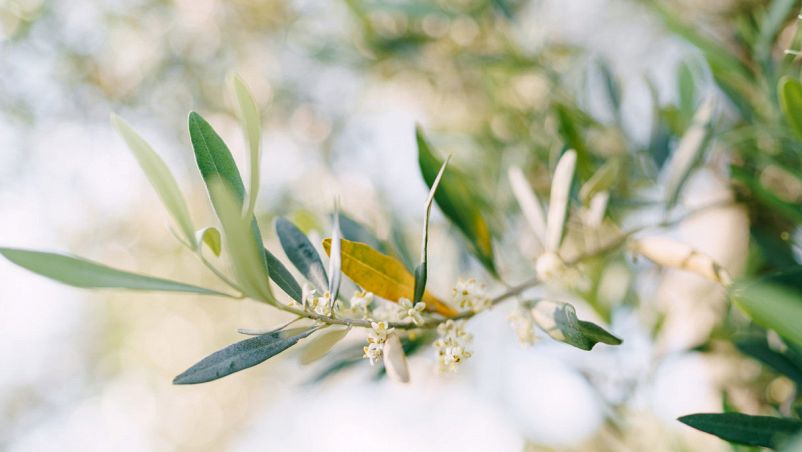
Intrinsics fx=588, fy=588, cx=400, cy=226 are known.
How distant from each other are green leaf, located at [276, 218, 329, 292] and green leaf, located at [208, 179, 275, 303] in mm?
69

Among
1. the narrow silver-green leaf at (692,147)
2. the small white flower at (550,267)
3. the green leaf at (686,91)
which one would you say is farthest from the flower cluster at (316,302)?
the green leaf at (686,91)

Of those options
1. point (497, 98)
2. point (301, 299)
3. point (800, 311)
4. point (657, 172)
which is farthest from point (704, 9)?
point (301, 299)

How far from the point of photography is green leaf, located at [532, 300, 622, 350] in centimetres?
45

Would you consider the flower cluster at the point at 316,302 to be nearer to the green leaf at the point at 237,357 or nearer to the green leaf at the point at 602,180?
the green leaf at the point at 237,357

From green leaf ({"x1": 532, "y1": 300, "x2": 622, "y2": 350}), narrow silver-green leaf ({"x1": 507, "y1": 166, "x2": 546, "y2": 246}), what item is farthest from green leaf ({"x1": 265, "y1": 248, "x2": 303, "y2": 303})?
narrow silver-green leaf ({"x1": 507, "y1": 166, "x2": 546, "y2": 246})

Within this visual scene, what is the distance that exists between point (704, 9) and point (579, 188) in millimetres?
995

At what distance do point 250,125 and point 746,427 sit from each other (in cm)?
48

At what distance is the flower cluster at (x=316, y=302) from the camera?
0.50m

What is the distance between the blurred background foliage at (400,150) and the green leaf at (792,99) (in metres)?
0.09

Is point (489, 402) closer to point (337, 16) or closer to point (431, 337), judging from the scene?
point (431, 337)

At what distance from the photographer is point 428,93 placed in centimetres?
183

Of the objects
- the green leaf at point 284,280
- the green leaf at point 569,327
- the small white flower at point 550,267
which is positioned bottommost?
the small white flower at point 550,267

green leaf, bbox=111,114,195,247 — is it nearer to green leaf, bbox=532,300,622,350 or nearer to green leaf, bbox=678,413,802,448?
green leaf, bbox=532,300,622,350

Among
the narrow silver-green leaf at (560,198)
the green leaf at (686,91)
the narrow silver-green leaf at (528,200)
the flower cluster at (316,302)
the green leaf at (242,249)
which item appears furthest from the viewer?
the green leaf at (686,91)
